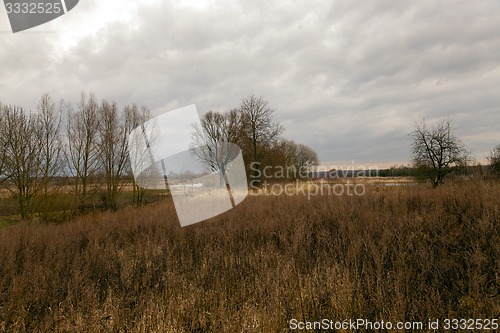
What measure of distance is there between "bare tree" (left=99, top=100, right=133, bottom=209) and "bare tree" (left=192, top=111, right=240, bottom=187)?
10.5m

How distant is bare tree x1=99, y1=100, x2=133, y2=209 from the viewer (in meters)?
19.7

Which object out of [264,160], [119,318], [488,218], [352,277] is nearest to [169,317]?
→ [119,318]

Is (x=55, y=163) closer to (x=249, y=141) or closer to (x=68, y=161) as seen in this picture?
(x=68, y=161)

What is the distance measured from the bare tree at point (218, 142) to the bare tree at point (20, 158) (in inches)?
703

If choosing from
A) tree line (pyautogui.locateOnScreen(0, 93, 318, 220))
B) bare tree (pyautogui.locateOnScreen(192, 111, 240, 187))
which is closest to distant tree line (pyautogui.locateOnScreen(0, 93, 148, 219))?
tree line (pyautogui.locateOnScreen(0, 93, 318, 220))

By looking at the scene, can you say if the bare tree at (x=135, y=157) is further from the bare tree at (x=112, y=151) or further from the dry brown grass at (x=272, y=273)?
the dry brown grass at (x=272, y=273)

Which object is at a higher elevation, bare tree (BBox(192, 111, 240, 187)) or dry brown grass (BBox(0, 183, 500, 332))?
bare tree (BBox(192, 111, 240, 187))

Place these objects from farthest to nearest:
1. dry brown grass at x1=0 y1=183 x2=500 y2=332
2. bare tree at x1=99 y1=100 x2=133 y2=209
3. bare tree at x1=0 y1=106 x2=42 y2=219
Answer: bare tree at x1=99 y1=100 x2=133 y2=209
bare tree at x1=0 y1=106 x2=42 y2=219
dry brown grass at x1=0 y1=183 x2=500 y2=332

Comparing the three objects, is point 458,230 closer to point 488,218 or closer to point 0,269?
point 488,218

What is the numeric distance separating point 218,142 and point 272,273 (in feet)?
102

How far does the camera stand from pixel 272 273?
479 centimetres

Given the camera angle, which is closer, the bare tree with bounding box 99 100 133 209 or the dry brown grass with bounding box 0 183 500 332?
the dry brown grass with bounding box 0 183 500 332

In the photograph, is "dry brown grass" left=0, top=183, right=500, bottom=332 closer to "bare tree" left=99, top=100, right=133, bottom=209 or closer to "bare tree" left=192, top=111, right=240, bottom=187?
"bare tree" left=99, top=100, right=133, bottom=209

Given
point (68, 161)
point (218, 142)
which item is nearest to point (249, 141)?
point (218, 142)
